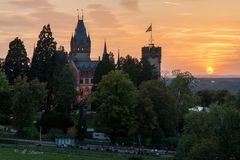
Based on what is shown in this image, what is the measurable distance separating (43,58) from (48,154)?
41462 mm

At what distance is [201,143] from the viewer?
49.0 m

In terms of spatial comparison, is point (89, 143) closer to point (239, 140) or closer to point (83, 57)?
point (239, 140)

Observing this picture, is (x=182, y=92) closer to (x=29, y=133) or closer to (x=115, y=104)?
(x=115, y=104)

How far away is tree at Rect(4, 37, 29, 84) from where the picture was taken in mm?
99250

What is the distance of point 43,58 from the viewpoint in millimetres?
98312

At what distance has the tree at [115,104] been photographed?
74.2 metres

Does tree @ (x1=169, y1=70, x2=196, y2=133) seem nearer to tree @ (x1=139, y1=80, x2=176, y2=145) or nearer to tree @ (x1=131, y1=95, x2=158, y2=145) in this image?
tree @ (x1=139, y1=80, x2=176, y2=145)

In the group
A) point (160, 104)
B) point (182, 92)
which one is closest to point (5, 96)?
point (160, 104)

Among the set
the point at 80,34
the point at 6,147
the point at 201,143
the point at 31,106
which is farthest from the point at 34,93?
the point at 80,34

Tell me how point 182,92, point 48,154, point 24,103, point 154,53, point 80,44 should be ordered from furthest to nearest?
point 80,44 → point 154,53 → point 182,92 → point 24,103 → point 48,154

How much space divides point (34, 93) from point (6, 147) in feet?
50.6

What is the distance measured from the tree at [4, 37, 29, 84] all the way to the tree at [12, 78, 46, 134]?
70.4ft

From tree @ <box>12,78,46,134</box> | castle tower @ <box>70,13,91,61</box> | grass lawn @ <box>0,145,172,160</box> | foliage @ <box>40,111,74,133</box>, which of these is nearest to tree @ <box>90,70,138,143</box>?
foliage @ <box>40,111,74,133</box>

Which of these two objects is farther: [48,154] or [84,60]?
[84,60]
